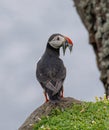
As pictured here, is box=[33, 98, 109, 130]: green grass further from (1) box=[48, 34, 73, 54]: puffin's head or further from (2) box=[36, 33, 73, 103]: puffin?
(1) box=[48, 34, 73, 54]: puffin's head

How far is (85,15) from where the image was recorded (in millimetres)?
26547

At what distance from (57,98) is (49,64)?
0.77m

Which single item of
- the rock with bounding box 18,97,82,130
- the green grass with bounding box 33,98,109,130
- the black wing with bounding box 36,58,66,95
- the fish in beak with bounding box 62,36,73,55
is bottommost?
the green grass with bounding box 33,98,109,130

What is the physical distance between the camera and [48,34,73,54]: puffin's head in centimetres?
1838

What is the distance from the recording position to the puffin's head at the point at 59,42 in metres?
18.4

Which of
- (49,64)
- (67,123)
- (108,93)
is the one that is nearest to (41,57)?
(49,64)

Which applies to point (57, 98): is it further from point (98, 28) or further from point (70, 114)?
point (98, 28)

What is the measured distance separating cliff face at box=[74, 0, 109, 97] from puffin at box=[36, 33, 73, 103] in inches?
249

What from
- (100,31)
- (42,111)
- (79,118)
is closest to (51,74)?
(42,111)

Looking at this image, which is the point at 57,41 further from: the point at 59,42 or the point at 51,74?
the point at 51,74

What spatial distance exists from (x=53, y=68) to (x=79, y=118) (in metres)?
1.23

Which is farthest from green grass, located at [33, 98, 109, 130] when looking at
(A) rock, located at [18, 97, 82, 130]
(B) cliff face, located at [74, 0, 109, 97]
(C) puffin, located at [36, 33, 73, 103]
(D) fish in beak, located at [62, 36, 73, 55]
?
(B) cliff face, located at [74, 0, 109, 97]

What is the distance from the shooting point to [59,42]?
60.7 ft

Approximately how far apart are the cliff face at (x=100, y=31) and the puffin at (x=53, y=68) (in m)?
6.33
